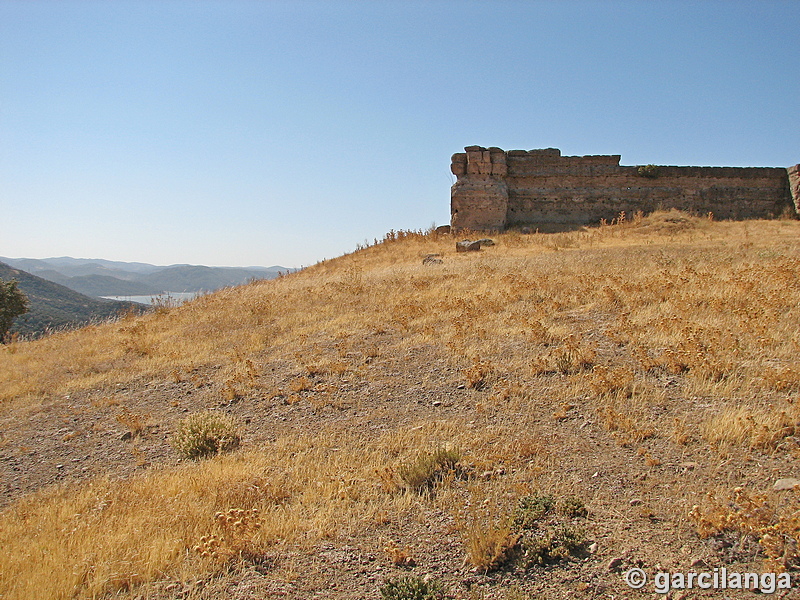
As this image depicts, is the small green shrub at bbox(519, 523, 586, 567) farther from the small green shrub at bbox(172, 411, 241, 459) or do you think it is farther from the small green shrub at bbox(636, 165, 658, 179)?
the small green shrub at bbox(636, 165, 658, 179)

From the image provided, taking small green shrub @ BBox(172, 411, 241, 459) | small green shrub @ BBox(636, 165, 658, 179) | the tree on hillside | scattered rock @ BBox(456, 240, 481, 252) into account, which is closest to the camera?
small green shrub @ BBox(172, 411, 241, 459)

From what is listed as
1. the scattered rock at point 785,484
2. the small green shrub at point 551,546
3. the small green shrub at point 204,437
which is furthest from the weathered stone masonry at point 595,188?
the small green shrub at point 551,546

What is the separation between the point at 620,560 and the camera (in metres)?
2.98

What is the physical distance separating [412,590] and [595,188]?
17653mm

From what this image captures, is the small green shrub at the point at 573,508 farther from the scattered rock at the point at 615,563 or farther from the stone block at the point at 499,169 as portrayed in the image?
the stone block at the point at 499,169

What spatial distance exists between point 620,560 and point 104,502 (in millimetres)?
3905

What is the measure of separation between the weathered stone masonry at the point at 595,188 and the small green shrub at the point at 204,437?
14067mm

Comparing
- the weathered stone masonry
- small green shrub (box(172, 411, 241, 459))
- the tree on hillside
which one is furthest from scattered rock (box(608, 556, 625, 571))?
the tree on hillside

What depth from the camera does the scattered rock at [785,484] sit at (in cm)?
334

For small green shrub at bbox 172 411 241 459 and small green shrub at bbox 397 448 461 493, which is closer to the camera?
small green shrub at bbox 397 448 461 493

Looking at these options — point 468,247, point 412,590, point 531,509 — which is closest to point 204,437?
point 412,590

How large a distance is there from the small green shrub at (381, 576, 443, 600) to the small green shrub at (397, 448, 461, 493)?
101cm

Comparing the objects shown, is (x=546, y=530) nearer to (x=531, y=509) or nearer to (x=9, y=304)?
(x=531, y=509)

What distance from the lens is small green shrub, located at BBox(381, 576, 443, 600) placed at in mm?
2865
